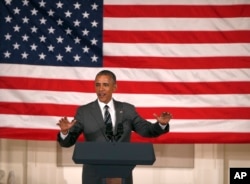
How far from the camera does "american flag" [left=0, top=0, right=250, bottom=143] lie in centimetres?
325

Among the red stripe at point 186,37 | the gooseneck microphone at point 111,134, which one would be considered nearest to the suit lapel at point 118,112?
the gooseneck microphone at point 111,134

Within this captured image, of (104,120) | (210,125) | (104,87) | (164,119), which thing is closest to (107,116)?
(104,120)

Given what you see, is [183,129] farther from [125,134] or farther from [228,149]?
[125,134]

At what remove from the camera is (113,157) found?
152 centimetres

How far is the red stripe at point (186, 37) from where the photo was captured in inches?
128

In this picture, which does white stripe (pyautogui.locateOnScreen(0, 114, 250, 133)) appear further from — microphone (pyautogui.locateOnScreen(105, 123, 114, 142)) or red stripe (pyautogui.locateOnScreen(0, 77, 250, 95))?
microphone (pyautogui.locateOnScreen(105, 123, 114, 142))

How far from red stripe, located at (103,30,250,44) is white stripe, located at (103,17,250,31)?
33mm

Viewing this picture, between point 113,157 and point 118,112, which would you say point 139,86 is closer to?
point 118,112

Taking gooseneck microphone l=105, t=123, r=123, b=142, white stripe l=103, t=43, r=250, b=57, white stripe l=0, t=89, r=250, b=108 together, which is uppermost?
white stripe l=103, t=43, r=250, b=57

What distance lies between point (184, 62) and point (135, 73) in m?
0.41

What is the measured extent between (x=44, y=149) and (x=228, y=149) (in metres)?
1.60

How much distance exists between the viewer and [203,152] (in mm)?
3455

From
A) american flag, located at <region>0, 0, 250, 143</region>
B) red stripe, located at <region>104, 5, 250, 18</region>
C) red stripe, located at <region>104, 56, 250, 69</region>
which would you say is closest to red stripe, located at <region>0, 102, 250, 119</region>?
american flag, located at <region>0, 0, 250, 143</region>

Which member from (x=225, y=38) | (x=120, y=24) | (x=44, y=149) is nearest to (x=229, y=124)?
(x=225, y=38)
